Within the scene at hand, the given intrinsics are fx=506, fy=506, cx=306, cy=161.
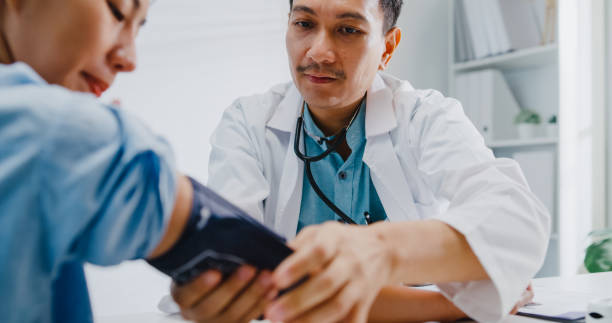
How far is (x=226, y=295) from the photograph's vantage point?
1.91 feet

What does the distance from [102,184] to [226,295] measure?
0.73ft

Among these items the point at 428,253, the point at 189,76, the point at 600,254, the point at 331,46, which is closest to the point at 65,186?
the point at 428,253

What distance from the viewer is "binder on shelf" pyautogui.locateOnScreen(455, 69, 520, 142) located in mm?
2799

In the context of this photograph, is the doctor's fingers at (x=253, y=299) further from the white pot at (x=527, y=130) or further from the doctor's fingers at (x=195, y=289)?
the white pot at (x=527, y=130)

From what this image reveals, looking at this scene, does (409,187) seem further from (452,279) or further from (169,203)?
(169,203)

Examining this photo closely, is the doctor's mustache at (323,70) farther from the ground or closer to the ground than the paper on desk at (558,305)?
farther from the ground

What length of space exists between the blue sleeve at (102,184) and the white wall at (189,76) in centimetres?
198

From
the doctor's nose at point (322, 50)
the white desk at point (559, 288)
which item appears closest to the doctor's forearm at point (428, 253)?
the white desk at point (559, 288)

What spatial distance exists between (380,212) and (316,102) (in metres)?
0.38

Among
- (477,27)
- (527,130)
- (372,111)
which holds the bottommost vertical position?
(527,130)

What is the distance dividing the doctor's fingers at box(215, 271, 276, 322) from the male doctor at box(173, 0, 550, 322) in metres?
0.21

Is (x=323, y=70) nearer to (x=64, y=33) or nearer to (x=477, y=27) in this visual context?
(x=64, y=33)

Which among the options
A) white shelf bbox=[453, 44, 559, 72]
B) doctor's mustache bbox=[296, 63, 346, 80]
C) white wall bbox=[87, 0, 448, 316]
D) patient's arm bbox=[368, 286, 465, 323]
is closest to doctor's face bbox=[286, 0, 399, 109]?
doctor's mustache bbox=[296, 63, 346, 80]

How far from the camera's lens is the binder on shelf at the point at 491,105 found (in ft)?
9.18
